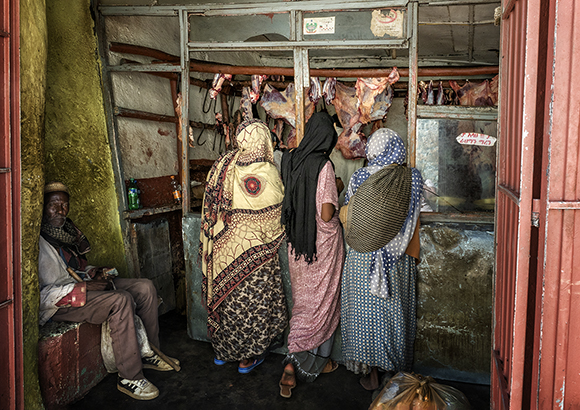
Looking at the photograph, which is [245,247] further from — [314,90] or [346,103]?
[346,103]

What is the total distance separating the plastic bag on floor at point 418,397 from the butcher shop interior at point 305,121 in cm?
68

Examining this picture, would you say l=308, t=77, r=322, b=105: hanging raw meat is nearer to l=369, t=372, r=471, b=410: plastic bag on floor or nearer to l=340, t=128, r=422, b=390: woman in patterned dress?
l=340, t=128, r=422, b=390: woman in patterned dress

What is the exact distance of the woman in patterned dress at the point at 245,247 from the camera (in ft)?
9.46

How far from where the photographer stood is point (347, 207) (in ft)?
8.91

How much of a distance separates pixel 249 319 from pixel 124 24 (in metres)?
3.01

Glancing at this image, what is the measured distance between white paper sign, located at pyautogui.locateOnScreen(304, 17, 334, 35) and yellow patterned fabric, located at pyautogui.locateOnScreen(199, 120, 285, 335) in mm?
939

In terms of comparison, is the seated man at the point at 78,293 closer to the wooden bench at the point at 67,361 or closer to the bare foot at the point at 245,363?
the wooden bench at the point at 67,361

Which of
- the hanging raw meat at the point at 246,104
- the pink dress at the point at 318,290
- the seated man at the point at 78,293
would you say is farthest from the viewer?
the hanging raw meat at the point at 246,104

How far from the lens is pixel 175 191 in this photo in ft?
14.2

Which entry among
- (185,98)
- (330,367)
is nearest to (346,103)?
(185,98)

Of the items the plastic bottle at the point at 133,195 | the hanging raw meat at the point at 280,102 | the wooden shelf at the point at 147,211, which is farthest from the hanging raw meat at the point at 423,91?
the plastic bottle at the point at 133,195

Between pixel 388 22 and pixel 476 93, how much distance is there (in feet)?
7.07

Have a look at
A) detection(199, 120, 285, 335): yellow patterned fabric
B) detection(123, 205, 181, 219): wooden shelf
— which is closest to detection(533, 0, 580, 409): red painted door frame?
detection(199, 120, 285, 335): yellow patterned fabric

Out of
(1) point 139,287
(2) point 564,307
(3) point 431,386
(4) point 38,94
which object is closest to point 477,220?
(3) point 431,386
